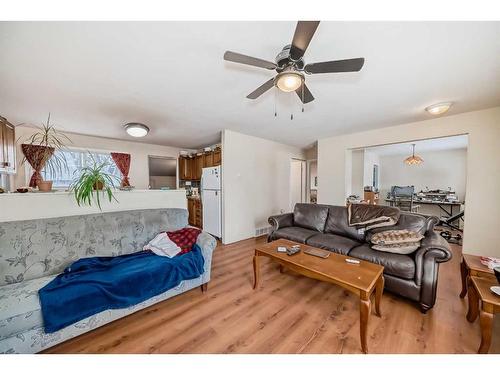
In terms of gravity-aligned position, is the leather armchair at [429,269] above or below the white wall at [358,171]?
below

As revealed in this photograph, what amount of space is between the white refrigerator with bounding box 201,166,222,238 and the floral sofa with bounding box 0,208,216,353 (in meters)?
1.35

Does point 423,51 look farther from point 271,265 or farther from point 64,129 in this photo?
point 64,129

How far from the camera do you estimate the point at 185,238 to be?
2.12 meters

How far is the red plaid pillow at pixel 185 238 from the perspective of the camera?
204 centimetres

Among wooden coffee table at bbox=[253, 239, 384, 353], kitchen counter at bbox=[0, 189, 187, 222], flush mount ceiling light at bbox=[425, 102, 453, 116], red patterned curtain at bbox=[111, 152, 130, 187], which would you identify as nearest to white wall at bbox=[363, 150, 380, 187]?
flush mount ceiling light at bbox=[425, 102, 453, 116]

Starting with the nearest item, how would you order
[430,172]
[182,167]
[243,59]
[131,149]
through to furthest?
[243,59] → [131,149] → [182,167] → [430,172]

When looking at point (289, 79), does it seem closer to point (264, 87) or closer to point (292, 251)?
point (264, 87)

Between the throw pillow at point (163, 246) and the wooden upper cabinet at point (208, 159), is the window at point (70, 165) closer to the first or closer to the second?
the wooden upper cabinet at point (208, 159)

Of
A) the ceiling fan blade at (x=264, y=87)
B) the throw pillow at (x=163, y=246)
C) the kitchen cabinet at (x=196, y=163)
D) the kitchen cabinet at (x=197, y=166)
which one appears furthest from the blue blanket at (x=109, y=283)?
the kitchen cabinet at (x=197, y=166)

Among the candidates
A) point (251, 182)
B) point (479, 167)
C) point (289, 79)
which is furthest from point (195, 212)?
point (479, 167)

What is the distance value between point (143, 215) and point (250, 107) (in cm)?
202

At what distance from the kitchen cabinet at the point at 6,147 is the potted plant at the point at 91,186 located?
1331 mm

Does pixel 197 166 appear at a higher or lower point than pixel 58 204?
higher

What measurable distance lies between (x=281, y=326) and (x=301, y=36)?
2149mm
